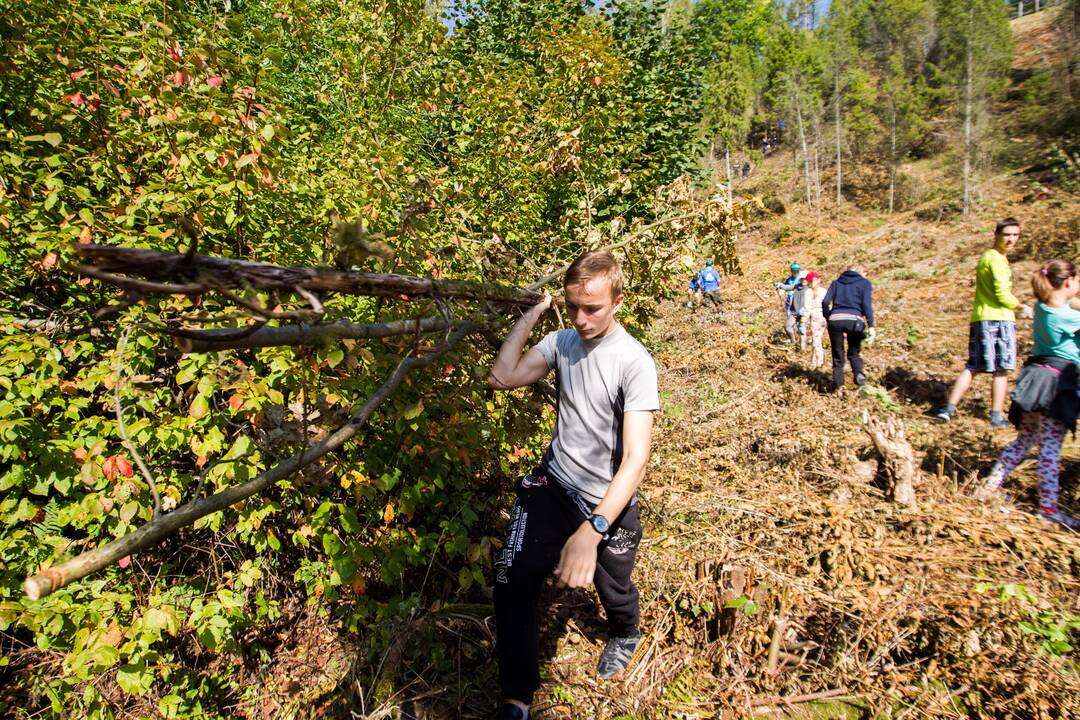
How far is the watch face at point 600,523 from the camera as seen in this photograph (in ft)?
6.48

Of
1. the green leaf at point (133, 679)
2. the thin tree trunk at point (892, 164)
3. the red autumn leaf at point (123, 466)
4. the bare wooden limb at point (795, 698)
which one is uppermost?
the thin tree trunk at point (892, 164)

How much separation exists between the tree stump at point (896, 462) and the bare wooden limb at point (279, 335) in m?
3.82

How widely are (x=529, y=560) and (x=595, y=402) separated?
74 centimetres

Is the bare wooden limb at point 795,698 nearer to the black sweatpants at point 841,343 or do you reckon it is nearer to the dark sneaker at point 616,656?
the dark sneaker at point 616,656

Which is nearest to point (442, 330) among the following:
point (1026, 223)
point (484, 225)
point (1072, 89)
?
point (484, 225)

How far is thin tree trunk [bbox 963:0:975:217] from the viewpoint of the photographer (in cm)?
1990

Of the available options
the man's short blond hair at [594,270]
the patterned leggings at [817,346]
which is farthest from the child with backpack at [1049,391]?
the patterned leggings at [817,346]

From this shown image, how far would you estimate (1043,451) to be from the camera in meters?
3.91

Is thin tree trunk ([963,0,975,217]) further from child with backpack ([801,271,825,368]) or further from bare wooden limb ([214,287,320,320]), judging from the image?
bare wooden limb ([214,287,320,320])

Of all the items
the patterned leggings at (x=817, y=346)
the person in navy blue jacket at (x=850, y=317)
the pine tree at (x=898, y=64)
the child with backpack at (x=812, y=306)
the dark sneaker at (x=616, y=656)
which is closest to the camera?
the dark sneaker at (x=616, y=656)

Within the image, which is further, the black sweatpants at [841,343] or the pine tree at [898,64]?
the pine tree at [898,64]

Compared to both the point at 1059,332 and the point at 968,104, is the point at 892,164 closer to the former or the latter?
the point at 968,104

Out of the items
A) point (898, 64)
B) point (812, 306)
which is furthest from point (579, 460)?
point (898, 64)

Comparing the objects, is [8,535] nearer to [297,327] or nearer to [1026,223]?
[297,327]
